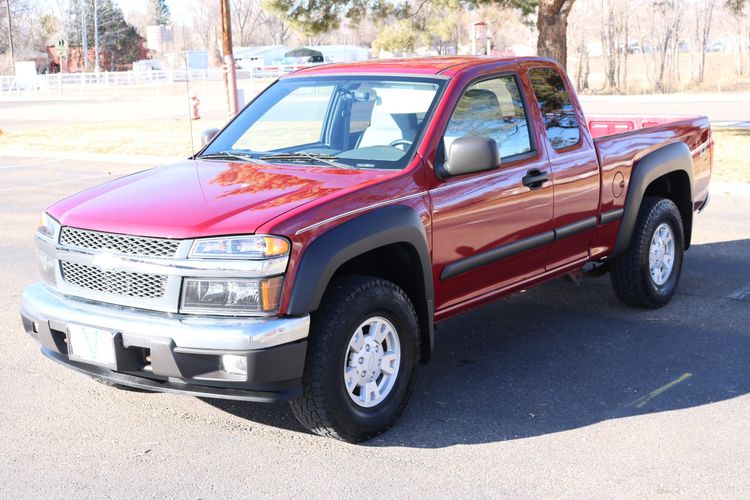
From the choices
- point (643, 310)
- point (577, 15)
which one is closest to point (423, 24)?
point (643, 310)

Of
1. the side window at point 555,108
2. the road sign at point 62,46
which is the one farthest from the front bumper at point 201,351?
the road sign at point 62,46

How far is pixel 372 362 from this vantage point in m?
4.55

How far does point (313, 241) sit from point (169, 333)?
74 cm

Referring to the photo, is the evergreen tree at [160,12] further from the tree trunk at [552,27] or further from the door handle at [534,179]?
the door handle at [534,179]

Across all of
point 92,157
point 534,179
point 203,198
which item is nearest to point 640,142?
point 534,179

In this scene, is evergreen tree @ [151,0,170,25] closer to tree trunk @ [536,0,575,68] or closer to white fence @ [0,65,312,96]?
white fence @ [0,65,312,96]

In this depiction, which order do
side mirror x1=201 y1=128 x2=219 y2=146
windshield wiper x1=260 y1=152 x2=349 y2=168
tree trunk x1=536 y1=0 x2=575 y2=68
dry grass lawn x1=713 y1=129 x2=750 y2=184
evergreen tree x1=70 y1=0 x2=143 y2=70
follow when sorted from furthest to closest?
evergreen tree x1=70 y1=0 x2=143 y2=70 < tree trunk x1=536 y1=0 x2=575 y2=68 < dry grass lawn x1=713 y1=129 x2=750 y2=184 < side mirror x1=201 y1=128 x2=219 y2=146 < windshield wiper x1=260 y1=152 x2=349 y2=168

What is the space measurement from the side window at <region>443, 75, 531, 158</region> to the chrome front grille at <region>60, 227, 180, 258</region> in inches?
66.0

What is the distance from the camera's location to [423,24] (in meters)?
23.8

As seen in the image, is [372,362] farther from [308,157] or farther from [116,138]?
[116,138]

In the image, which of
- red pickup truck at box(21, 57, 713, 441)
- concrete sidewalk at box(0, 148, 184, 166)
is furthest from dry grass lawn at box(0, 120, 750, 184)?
red pickup truck at box(21, 57, 713, 441)

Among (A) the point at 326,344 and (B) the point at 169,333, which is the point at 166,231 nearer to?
(B) the point at 169,333

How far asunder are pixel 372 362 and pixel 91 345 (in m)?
1.31

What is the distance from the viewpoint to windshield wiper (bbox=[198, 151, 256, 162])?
215 inches
